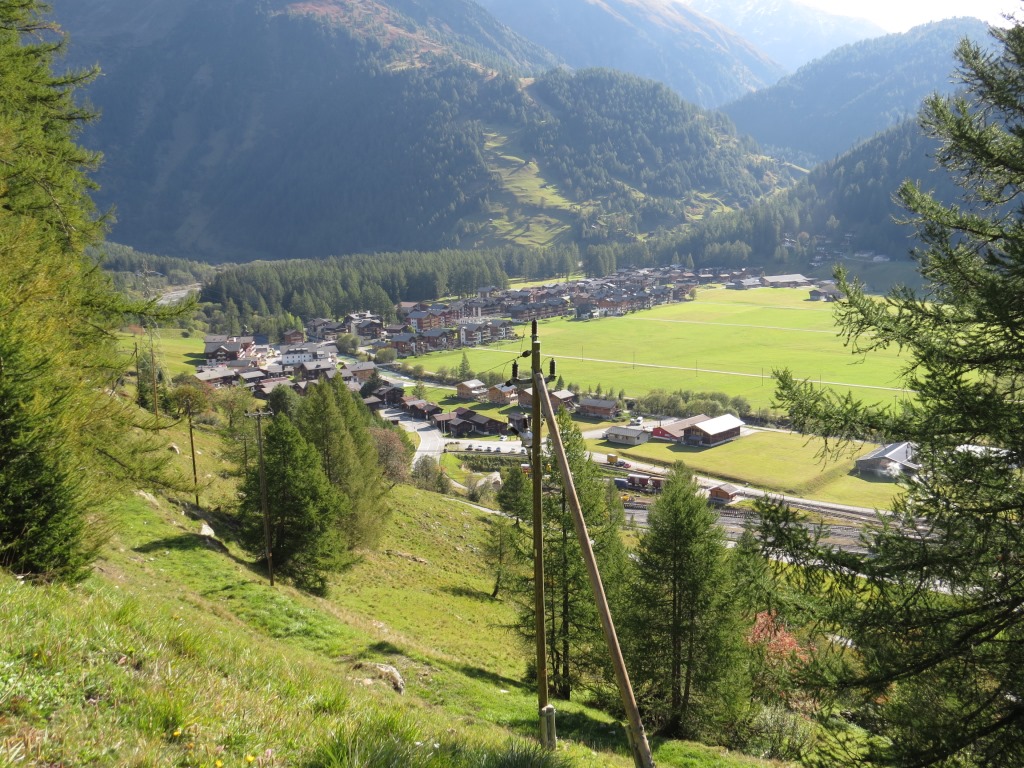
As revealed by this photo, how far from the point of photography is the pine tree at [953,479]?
7.68 metres

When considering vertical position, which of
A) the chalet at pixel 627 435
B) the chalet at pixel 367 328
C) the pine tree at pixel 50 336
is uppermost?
the pine tree at pixel 50 336

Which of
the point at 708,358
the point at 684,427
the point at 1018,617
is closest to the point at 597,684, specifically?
the point at 1018,617

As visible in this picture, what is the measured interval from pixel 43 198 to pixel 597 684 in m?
20.5

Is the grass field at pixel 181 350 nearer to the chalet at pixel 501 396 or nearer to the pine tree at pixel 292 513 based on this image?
the chalet at pixel 501 396

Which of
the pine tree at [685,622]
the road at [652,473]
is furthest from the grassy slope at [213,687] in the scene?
the road at [652,473]

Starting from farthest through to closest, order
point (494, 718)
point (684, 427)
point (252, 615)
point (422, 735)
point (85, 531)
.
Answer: point (684, 427) → point (252, 615) → point (494, 718) → point (85, 531) → point (422, 735)

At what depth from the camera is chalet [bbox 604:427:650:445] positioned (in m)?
80.4

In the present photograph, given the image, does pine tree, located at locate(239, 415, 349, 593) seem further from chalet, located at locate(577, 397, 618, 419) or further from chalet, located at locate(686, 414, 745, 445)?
chalet, located at locate(577, 397, 618, 419)

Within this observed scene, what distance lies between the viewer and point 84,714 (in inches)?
214

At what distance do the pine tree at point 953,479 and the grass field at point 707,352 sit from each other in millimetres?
76016

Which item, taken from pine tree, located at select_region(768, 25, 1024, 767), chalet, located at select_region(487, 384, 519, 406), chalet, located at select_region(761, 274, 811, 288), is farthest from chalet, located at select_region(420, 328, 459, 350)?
pine tree, located at select_region(768, 25, 1024, 767)

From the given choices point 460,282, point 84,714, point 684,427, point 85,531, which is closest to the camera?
point 84,714

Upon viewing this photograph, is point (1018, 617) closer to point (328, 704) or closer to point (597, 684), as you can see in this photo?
point (328, 704)

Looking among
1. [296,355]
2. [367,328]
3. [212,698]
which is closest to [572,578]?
[212,698]
